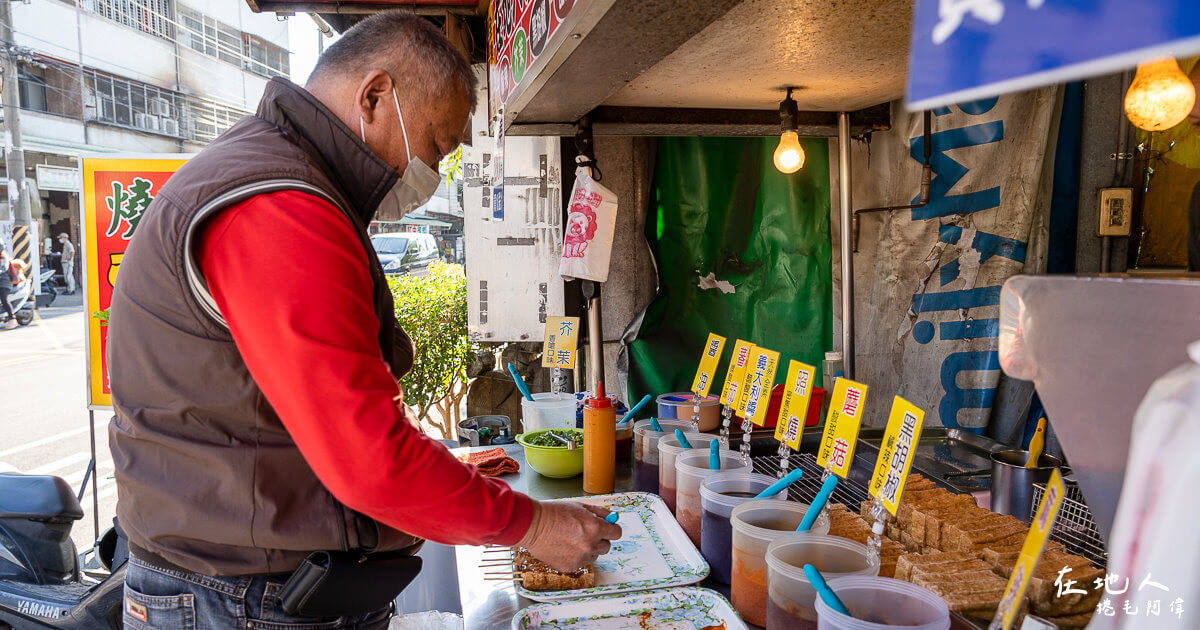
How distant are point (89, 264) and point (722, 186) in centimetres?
361

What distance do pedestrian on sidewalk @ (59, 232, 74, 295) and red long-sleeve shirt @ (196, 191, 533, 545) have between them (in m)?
21.0

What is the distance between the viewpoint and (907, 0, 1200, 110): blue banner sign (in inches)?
16.8

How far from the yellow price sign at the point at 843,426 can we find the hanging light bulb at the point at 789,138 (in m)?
1.76

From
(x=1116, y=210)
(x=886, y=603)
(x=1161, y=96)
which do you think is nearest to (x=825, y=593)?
(x=886, y=603)

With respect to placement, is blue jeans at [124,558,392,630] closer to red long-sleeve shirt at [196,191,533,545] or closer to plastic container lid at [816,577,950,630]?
red long-sleeve shirt at [196,191,533,545]

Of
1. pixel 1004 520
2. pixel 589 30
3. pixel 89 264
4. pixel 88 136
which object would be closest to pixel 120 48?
pixel 88 136

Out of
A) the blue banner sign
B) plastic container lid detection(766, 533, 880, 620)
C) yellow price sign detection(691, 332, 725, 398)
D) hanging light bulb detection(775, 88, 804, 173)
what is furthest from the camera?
hanging light bulb detection(775, 88, 804, 173)

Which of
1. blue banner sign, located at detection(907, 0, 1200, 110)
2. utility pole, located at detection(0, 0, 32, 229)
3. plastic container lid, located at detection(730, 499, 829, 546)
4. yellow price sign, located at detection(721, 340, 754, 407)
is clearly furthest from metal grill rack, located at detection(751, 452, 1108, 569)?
utility pole, located at detection(0, 0, 32, 229)

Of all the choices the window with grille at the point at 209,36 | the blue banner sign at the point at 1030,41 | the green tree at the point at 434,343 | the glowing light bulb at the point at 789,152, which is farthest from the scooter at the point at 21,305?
the blue banner sign at the point at 1030,41

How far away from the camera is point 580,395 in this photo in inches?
119

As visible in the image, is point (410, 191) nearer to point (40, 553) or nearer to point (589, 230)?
point (589, 230)

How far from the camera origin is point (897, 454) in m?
1.36

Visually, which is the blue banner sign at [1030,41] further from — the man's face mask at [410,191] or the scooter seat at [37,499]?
the scooter seat at [37,499]

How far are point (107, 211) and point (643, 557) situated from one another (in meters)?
3.55
